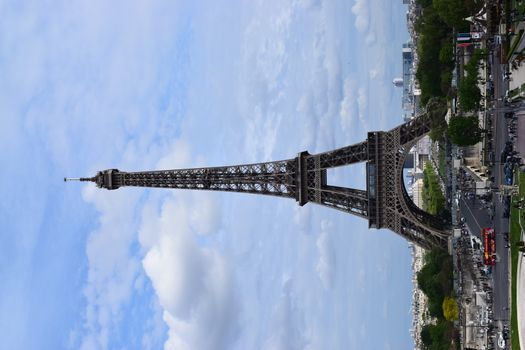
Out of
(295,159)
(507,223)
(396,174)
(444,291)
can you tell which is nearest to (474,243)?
(507,223)

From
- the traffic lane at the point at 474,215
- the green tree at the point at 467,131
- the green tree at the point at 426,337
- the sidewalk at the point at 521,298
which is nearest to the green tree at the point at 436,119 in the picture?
the green tree at the point at 467,131

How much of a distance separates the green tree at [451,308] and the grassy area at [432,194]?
21.8 meters

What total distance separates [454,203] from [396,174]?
14.7 meters

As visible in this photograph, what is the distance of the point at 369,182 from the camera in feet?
262

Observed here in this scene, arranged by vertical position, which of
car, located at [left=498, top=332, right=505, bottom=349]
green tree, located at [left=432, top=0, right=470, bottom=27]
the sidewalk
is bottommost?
car, located at [left=498, top=332, right=505, bottom=349]

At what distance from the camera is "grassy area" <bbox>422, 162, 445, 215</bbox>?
379ft

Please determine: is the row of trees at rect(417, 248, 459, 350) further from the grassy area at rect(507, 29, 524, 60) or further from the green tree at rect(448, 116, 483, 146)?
the grassy area at rect(507, 29, 524, 60)

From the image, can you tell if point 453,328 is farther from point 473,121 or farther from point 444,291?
point 473,121

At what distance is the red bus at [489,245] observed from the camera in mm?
65688

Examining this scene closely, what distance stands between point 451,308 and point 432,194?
159 feet

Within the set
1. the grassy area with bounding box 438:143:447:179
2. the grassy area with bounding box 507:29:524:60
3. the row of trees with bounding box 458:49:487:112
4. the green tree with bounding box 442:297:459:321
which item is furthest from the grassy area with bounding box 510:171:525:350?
the grassy area with bounding box 438:143:447:179

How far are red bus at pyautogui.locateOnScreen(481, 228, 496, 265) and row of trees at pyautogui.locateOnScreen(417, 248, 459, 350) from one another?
44.1ft

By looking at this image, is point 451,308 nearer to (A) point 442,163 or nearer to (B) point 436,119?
(B) point 436,119

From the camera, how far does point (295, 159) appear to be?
85.8m
